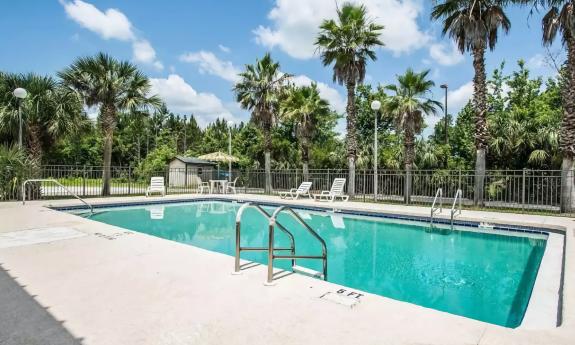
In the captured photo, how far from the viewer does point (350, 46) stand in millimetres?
15078

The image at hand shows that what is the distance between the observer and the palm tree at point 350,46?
15.1 meters

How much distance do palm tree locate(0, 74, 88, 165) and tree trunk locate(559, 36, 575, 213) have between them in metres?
16.7

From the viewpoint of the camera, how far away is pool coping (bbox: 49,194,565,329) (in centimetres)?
328

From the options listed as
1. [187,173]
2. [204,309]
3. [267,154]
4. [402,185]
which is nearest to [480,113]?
[402,185]

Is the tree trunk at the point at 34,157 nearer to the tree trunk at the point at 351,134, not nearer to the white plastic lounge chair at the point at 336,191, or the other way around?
the white plastic lounge chair at the point at 336,191

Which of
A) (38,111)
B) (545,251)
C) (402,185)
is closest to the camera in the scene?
(545,251)

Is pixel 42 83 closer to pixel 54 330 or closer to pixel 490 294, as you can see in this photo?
pixel 54 330

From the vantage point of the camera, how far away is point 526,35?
48.7ft

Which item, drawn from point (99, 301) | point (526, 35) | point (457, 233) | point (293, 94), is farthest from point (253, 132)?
point (99, 301)

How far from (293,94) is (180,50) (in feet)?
19.3

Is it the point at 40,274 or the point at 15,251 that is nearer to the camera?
the point at 40,274

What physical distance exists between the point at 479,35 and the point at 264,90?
979 cm

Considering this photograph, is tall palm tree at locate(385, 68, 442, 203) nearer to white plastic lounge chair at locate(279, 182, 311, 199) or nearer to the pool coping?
the pool coping

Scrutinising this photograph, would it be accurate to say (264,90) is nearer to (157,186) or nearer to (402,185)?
(157,186)
